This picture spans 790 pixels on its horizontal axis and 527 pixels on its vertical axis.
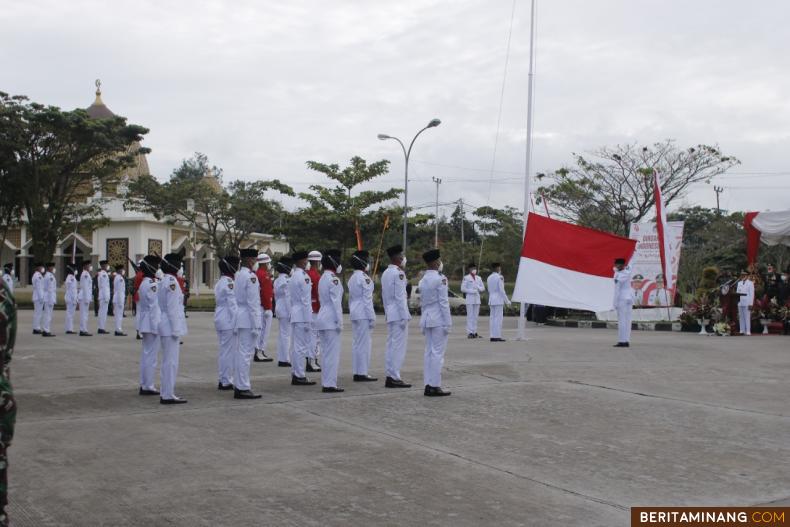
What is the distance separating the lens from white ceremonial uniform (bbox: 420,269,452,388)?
31.5 ft

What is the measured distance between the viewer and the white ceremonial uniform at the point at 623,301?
16.3 metres

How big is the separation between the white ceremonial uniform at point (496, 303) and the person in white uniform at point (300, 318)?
752 cm

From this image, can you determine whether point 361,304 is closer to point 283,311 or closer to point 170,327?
point 170,327

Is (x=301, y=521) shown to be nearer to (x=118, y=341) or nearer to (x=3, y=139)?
(x=118, y=341)

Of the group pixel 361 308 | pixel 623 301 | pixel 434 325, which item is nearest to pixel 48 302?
pixel 361 308

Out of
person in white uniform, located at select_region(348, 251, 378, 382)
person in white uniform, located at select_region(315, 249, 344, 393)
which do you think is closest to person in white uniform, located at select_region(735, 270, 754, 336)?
person in white uniform, located at select_region(348, 251, 378, 382)

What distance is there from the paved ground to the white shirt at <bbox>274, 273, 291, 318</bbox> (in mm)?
1716

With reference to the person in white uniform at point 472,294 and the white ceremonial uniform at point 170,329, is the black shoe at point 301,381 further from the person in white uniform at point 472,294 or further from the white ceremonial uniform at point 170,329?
the person in white uniform at point 472,294

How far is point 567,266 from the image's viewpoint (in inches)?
650

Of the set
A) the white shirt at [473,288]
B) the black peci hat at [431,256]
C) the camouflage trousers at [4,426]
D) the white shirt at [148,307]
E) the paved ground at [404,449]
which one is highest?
the black peci hat at [431,256]

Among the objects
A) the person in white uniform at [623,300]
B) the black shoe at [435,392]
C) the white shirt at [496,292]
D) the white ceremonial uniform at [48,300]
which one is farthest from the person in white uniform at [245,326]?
the white ceremonial uniform at [48,300]

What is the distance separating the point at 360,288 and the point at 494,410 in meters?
2.89

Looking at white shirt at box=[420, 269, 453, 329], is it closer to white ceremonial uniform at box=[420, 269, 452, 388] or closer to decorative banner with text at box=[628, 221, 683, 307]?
white ceremonial uniform at box=[420, 269, 452, 388]

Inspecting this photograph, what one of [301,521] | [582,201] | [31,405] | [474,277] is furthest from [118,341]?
[582,201]
